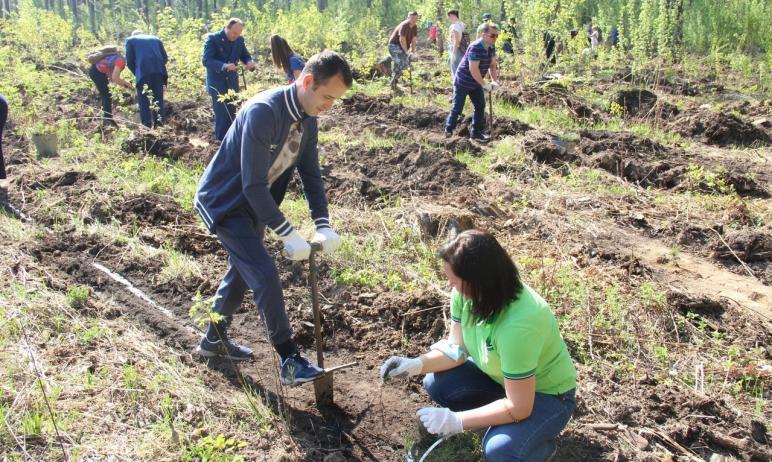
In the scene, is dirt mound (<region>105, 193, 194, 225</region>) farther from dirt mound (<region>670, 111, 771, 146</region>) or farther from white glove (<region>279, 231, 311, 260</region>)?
dirt mound (<region>670, 111, 771, 146</region>)

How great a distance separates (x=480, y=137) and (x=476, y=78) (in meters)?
0.79

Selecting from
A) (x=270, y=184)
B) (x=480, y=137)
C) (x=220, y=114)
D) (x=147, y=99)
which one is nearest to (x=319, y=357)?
(x=270, y=184)

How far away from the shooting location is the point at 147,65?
8.34m

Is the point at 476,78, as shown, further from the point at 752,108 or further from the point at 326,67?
the point at 326,67

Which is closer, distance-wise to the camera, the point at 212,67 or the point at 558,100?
the point at 212,67

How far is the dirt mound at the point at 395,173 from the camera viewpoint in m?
6.34

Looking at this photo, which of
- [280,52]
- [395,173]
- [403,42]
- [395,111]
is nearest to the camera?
[395,173]

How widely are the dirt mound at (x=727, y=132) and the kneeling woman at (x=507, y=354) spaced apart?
7.05 m

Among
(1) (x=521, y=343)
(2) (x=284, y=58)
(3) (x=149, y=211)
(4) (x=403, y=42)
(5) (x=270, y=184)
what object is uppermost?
(2) (x=284, y=58)

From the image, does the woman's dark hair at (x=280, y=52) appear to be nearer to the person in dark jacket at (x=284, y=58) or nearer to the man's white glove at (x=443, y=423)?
the person in dark jacket at (x=284, y=58)

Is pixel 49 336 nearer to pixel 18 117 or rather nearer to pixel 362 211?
pixel 362 211

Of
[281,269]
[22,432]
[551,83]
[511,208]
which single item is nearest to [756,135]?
[551,83]

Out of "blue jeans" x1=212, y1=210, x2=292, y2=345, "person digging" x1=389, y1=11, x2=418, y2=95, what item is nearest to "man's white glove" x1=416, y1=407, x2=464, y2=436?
"blue jeans" x1=212, y1=210, x2=292, y2=345

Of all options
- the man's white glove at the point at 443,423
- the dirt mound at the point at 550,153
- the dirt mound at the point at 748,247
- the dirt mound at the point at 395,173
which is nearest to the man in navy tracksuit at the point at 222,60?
the dirt mound at the point at 395,173
